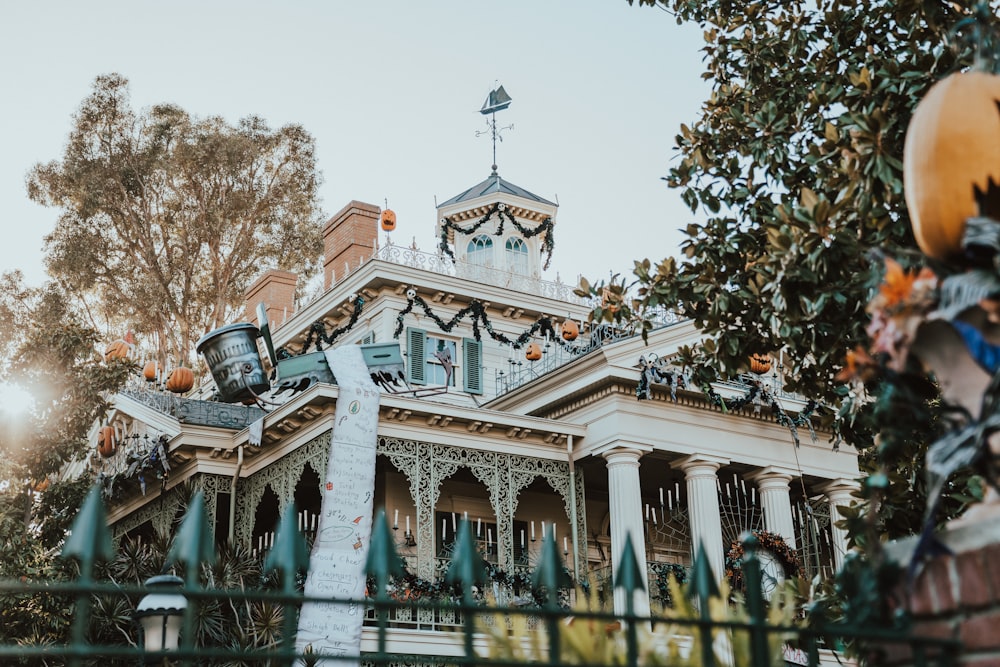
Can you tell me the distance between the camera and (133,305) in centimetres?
3612

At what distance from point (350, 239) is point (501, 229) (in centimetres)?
403

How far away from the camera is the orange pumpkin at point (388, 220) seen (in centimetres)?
2662

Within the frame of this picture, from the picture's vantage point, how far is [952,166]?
10.0 ft

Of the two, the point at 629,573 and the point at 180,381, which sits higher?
the point at 180,381

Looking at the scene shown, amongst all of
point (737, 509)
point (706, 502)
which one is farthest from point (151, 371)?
point (737, 509)

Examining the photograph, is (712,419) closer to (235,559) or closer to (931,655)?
(235,559)

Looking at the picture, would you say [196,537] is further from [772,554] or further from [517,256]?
[517,256]

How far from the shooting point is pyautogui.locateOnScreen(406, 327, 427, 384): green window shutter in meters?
24.1

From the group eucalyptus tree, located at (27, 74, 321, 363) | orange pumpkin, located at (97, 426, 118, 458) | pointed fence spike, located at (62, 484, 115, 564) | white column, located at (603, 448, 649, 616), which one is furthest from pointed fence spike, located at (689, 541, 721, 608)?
eucalyptus tree, located at (27, 74, 321, 363)

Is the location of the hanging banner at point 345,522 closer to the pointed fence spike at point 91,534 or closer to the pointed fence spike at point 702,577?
the pointed fence spike at point 702,577

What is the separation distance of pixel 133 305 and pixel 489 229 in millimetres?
14307

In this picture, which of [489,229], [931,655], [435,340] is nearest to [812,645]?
[931,655]

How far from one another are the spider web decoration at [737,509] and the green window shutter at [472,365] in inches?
241

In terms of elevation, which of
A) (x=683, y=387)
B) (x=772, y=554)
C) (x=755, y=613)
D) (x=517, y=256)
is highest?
(x=517, y=256)
